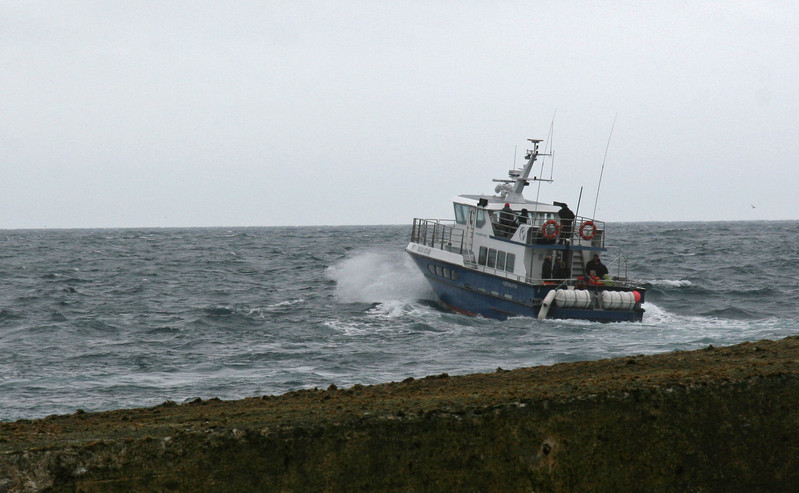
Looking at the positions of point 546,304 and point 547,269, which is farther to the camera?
point 547,269

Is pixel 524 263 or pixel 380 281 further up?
pixel 524 263

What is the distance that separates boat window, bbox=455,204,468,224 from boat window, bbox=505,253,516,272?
2.77 metres

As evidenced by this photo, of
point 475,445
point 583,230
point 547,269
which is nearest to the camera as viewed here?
point 475,445

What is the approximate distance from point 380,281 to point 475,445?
30.2m

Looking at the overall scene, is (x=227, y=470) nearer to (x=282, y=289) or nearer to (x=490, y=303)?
(x=490, y=303)

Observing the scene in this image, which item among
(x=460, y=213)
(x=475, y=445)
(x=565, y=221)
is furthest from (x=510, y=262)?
(x=475, y=445)

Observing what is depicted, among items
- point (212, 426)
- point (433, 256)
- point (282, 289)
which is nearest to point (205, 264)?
point (282, 289)

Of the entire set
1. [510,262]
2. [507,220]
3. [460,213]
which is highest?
[460,213]

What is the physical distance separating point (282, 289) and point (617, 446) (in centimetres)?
3130

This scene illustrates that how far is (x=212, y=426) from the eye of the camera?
486cm

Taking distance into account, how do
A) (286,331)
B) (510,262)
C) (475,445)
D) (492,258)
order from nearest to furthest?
1. (475,445)
2. (286,331)
3. (510,262)
4. (492,258)

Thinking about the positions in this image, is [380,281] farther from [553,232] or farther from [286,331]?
[286,331]

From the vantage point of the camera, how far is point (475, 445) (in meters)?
4.77

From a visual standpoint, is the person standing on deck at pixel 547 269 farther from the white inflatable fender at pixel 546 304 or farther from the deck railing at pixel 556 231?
the white inflatable fender at pixel 546 304
